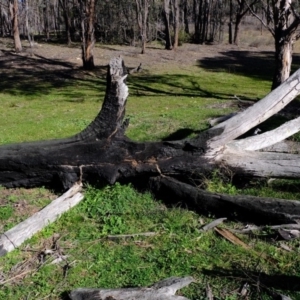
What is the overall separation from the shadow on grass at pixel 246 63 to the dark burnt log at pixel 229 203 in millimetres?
15059

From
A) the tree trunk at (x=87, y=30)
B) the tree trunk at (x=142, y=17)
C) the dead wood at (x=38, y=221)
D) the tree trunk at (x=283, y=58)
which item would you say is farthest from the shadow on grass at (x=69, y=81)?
the dead wood at (x=38, y=221)

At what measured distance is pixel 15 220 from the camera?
17.7 ft

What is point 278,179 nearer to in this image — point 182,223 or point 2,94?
point 182,223

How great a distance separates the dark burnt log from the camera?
4812mm

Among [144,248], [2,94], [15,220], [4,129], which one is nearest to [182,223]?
[144,248]

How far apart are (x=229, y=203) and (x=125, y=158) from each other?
1.51 m

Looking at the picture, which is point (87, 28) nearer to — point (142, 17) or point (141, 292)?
point (142, 17)

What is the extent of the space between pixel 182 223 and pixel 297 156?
1726 millimetres

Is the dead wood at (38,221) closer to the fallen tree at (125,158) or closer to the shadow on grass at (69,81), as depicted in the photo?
the fallen tree at (125,158)

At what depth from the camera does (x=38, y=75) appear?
65.8 feet

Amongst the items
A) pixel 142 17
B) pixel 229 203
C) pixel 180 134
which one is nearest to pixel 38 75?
pixel 142 17

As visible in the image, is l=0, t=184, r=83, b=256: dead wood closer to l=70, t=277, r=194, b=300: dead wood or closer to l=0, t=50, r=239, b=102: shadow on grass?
l=70, t=277, r=194, b=300: dead wood

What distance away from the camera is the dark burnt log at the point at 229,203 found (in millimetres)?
4812

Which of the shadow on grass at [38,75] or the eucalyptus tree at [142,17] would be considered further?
the eucalyptus tree at [142,17]
